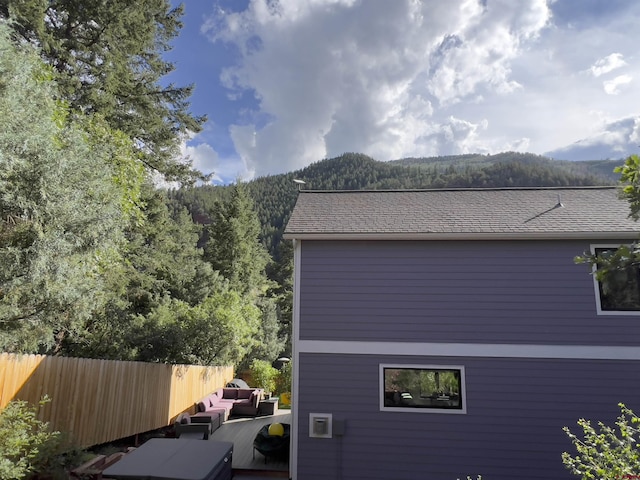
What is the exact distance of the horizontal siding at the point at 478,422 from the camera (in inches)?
284

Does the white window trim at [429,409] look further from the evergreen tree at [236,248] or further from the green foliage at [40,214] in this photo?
the evergreen tree at [236,248]

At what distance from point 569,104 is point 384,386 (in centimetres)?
934

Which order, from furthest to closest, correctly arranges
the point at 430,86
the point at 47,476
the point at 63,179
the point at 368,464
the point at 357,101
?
the point at 357,101
the point at 430,86
the point at 368,464
the point at 63,179
the point at 47,476

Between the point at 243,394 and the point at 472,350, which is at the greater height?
the point at 472,350

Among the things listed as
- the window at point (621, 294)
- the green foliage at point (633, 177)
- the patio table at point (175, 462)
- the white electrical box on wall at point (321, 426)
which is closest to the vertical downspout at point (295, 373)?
the white electrical box on wall at point (321, 426)

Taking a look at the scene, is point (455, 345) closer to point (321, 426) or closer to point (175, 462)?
point (321, 426)

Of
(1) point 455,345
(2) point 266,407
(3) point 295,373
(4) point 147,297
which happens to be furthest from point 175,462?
(4) point 147,297

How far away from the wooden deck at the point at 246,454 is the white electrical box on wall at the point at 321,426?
133cm

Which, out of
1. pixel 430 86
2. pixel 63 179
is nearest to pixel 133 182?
pixel 63 179

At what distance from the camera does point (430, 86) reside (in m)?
13.0

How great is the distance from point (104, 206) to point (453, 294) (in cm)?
657

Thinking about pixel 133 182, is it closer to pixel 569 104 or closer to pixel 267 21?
pixel 267 21

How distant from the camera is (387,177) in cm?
5372

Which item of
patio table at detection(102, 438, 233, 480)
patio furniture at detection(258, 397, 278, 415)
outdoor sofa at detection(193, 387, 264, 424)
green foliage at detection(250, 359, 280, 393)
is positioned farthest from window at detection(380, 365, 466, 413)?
green foliage at detection(250, 359, 280, 393)
